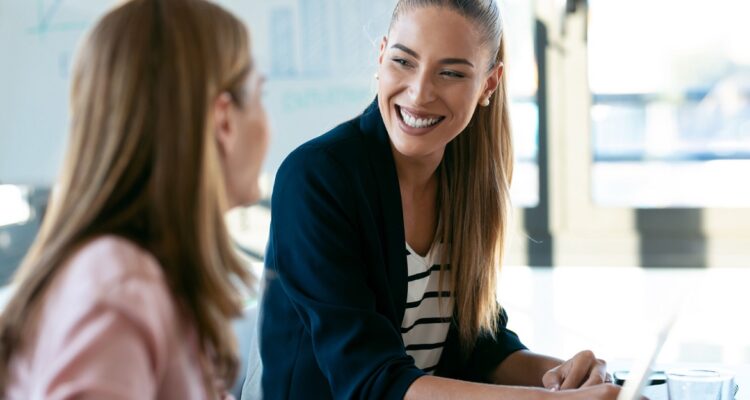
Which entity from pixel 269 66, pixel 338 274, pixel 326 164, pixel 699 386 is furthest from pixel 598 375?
pixel 269 66

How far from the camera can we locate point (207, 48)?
95 cm

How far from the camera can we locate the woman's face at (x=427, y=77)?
1.63m

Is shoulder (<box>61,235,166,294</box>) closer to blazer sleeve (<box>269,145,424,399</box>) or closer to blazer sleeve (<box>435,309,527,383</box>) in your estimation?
blazer sleeve (<box>269,145,424,399</box>)

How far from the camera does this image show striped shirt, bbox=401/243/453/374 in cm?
168

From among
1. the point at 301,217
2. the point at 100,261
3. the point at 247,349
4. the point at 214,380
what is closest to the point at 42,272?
the point at 100,261

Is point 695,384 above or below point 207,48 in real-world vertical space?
below

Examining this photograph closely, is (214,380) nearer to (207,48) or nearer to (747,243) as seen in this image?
(207,48)

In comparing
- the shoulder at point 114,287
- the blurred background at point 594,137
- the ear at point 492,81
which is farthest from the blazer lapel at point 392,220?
the blurred background at point 594,137

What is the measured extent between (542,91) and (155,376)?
2.34 m

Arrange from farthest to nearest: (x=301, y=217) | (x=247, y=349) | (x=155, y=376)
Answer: (x=247, y=349) → (x=301, y=217) → (x=155, y=376)

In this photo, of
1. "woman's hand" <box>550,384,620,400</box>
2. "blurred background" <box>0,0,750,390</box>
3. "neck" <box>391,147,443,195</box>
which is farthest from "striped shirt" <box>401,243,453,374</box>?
"blurred background" <box>0,0,750,390</box>

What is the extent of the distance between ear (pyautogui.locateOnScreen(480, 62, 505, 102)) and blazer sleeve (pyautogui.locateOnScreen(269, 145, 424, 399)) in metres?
0.35

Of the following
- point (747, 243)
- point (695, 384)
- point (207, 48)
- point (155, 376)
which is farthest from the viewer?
point (747, 243)

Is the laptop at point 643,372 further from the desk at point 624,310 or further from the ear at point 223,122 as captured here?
the desk at point 624,310
